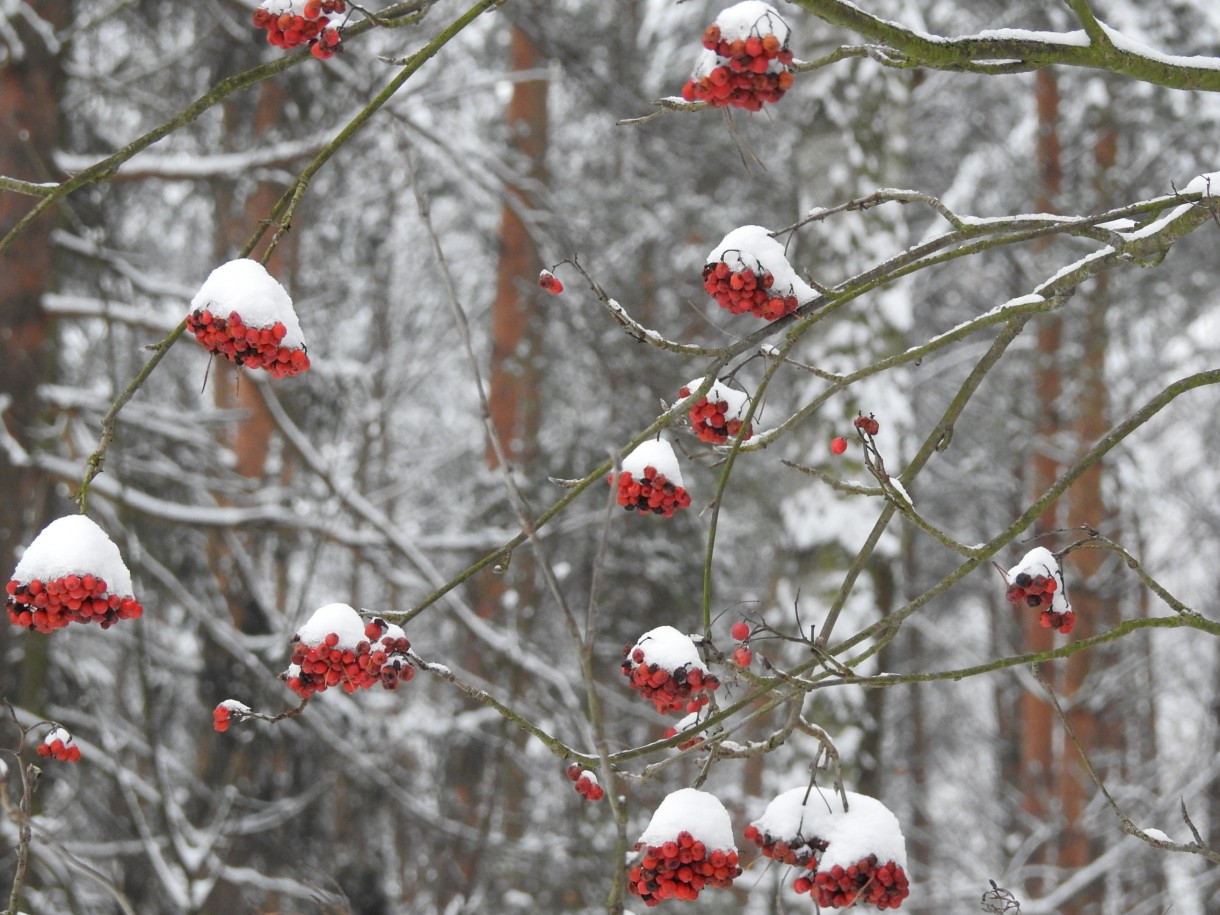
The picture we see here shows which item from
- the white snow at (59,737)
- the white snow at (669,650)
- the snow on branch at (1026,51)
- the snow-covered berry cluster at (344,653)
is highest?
the snow on branch at (1026,51)

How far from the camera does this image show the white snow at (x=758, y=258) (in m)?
1.68

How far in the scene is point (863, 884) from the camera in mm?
1579

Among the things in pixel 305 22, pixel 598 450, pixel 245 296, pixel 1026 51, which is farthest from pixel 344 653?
pixel 598 450

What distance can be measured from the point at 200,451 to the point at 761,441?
4709mm

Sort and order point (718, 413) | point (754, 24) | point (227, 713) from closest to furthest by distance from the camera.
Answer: point (754, 24), point (227, 713), point (718, 413)

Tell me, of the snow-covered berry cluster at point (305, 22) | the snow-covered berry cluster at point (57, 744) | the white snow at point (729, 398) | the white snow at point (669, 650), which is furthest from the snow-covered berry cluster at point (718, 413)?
the snow-covered berry cluster at point (57, 744)

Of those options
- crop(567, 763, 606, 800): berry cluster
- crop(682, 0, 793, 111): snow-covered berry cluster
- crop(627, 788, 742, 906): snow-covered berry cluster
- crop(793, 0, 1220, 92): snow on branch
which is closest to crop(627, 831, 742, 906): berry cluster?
crop(627, 788, 742, 906): snow-covered berry cluster

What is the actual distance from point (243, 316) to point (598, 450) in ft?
20.7

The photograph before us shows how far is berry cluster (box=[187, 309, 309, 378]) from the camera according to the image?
1533 mm

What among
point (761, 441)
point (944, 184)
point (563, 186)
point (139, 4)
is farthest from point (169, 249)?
point (761, 441)

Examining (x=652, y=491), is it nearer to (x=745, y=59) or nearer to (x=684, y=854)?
(x=684, y=854)

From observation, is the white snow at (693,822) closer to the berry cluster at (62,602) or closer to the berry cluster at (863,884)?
the berry cluster at (863,884)

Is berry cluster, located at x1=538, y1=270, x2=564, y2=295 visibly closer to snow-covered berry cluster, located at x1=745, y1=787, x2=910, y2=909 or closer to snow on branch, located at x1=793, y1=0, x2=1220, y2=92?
snow on branch, located at x1=793, y1=0, x2=1220, y2=92

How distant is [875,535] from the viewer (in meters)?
1.68
